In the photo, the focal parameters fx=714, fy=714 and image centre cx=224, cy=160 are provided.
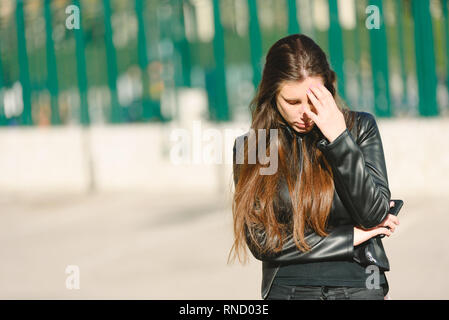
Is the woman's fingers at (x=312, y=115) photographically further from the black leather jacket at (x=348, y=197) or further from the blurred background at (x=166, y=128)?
the blurred background at (x=166, y=128)

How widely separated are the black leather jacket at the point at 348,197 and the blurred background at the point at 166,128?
12.3ft

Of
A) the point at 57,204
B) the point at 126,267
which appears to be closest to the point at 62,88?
the point at 57,204

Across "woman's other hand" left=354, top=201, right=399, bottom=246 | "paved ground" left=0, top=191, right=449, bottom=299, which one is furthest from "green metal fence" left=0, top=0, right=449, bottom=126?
"woman's other hand" left=354, top=201, right=399, bottom=246

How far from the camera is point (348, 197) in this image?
2371mm

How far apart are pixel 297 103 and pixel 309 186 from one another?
0.96 feet

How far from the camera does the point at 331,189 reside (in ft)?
8.11

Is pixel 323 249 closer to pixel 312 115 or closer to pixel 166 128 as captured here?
pixel 312 115

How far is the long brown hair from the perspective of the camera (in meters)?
2.47

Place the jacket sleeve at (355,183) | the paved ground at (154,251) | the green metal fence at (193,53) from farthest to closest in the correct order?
the green metal fence at (193,53) → the paved ground at (154,251) → the jacket sleeve at (355,183)

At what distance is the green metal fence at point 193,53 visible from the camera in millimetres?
10852

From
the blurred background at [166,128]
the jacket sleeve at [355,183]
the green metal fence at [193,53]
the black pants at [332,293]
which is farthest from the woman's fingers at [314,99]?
the green metal fence at [193,53]

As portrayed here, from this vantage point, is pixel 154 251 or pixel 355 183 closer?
pixel 355 183

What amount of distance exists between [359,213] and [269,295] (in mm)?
433

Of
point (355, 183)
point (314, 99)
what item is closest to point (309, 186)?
point (355, 183)
